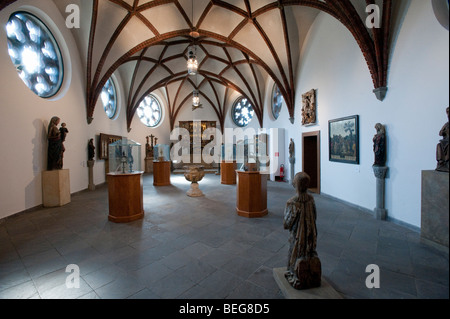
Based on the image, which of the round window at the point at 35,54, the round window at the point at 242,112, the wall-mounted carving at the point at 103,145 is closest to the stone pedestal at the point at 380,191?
the round window at the point at 35,54

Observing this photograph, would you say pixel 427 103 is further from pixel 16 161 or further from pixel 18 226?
pixel 16 161

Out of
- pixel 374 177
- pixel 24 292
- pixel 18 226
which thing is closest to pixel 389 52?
pixel 374 177

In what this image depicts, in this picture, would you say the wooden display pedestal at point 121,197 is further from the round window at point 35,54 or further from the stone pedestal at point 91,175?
the stone pedestal at point 91,175

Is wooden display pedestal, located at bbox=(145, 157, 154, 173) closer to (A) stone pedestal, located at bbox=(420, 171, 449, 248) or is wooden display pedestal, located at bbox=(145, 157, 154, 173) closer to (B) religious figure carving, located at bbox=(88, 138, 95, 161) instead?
(B) religious figure carving, located at bbox=(88, 138, 95, 161)

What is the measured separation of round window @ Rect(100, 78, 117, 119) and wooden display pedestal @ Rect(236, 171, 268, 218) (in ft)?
29.7

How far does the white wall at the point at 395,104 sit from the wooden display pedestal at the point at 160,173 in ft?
23.3

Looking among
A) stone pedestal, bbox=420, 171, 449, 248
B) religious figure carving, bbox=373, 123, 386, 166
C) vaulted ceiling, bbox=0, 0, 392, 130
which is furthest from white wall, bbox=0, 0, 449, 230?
stone pedestal, bbox=420, 171, 449, 248

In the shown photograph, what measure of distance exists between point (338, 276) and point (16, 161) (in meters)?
7.50

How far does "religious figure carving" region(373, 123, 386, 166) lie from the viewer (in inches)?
181

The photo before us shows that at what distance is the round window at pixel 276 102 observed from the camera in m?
11.2

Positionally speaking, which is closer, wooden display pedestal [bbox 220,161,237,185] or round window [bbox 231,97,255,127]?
wooden display pedestal [bbox 220,161,237,185]

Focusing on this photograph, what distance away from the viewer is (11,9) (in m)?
4.88

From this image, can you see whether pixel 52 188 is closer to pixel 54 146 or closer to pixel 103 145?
pixel 54 146

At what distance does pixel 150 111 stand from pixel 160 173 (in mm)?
7673
